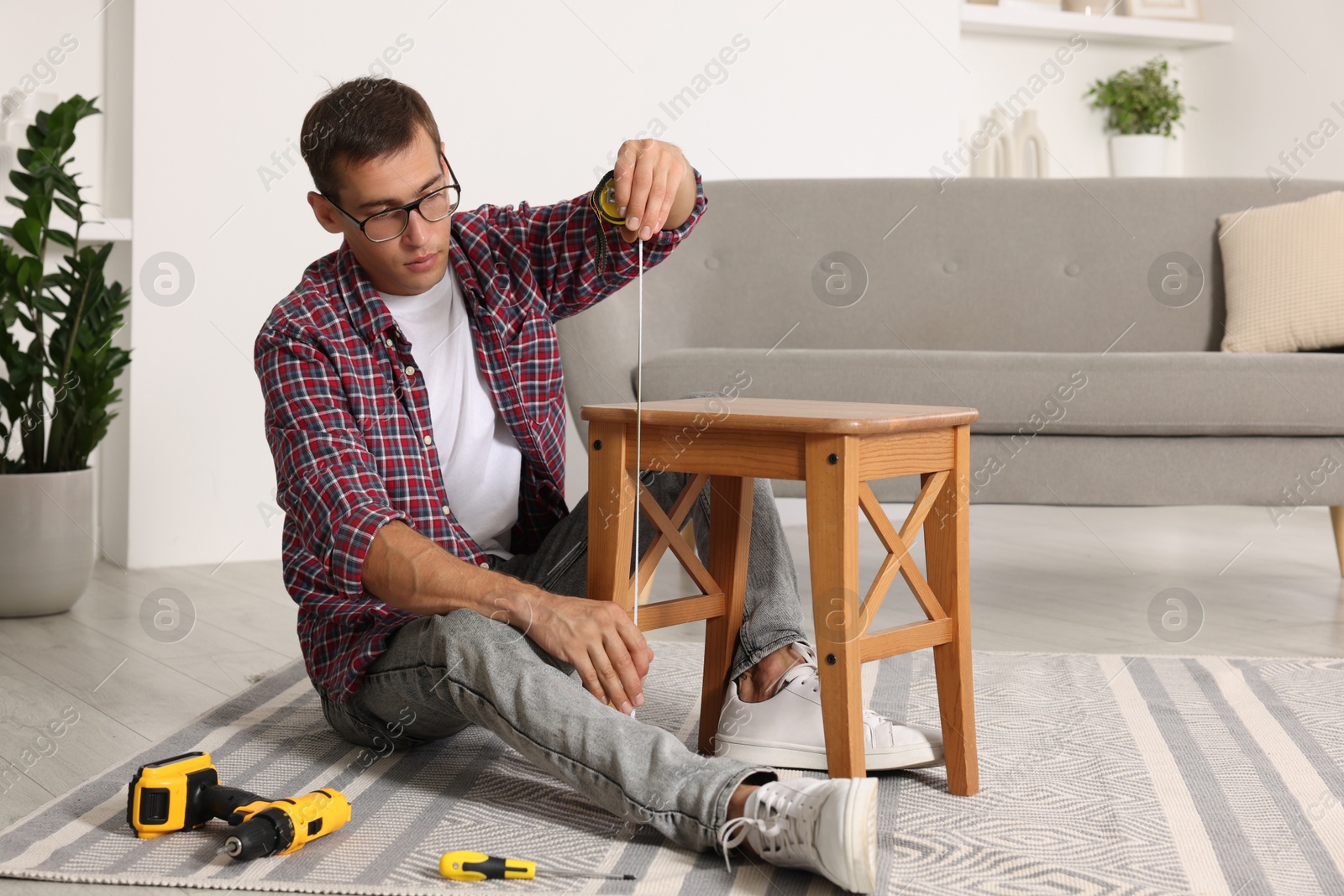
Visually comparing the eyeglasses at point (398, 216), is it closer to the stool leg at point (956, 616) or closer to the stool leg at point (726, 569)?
the stool leg at point (726, 569)

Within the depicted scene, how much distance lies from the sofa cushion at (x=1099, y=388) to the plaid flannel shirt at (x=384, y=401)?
32.6 inches

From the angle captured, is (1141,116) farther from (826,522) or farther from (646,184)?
(826,522)

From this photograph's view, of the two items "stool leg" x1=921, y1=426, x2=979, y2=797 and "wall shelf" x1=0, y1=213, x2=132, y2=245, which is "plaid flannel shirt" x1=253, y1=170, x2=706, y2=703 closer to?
Answer: "stool leg" x1=921, y1=426, x2=979, y2=797

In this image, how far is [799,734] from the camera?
134cm

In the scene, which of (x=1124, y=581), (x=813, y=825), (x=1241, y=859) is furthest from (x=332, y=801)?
(x=1124, y=581)

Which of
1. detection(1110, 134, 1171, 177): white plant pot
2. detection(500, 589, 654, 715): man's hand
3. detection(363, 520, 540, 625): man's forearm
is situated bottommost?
detection(500, 589, 654, 715): man's hand

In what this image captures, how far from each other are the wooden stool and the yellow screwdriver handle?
314 mm

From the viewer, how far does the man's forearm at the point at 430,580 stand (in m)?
1.16

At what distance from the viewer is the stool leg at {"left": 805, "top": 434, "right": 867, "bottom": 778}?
113 centimetres

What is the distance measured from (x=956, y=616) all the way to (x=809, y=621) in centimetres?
97

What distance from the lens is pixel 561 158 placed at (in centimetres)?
311

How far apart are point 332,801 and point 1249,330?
7.23 feet

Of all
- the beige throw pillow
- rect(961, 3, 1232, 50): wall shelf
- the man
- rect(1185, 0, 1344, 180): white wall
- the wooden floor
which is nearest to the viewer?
the man

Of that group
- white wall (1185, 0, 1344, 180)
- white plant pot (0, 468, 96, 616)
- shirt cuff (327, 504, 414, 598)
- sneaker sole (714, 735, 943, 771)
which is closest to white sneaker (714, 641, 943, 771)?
sneaker sole (714, 735, 943, 771)
